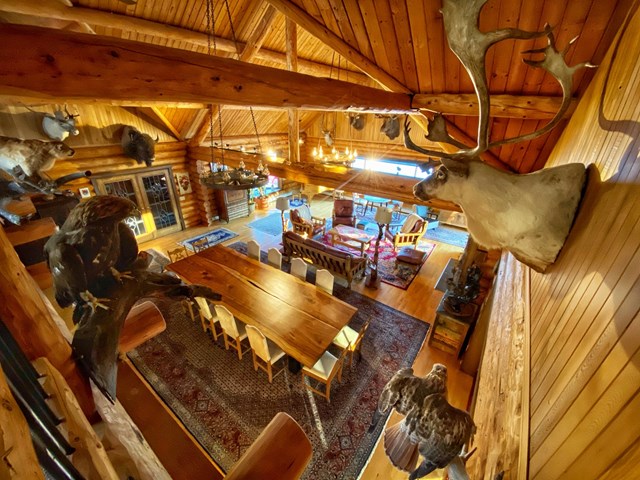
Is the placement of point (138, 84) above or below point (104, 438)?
above

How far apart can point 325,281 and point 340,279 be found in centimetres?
172

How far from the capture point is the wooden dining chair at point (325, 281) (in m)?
4.15

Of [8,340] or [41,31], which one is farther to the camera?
[41,31]

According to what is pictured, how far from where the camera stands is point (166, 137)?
7199mm

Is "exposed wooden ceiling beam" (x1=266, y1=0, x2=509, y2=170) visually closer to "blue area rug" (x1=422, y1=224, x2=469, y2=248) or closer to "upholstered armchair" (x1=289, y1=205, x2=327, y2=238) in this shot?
"upholstered armchair" (x1=289, y1=205, x2=327, y2=238)

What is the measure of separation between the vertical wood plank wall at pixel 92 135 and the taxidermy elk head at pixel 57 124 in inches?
8.4

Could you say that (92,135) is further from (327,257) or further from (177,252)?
(327,257)

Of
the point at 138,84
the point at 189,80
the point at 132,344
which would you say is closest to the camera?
the point at 132,344

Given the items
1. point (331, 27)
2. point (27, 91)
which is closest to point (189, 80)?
point (27, 91)

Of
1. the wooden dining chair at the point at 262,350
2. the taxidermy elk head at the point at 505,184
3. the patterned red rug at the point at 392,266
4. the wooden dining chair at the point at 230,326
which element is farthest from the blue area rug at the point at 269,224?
the taxidermy elk head at the point at 505,184

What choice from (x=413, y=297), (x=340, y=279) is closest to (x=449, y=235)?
(x=413, y=297)

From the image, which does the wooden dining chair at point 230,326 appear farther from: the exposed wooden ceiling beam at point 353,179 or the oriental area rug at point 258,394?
the exposed wooden ceiling beam at point 353,179

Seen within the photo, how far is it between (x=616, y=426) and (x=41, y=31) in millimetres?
2309

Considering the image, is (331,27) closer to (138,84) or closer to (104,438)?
(138,84)
